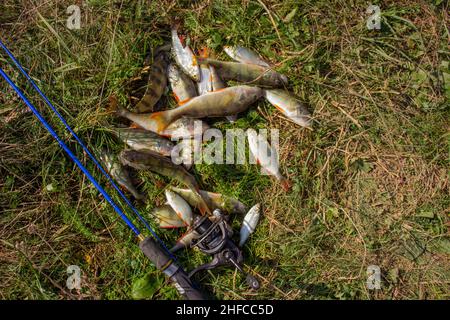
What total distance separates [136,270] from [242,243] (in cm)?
85

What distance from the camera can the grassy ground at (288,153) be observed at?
3.50m

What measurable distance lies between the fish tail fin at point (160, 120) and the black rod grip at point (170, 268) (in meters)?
0.82

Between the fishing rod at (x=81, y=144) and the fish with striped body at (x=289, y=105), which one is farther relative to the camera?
the fish with striped body at (x=289, y=105)

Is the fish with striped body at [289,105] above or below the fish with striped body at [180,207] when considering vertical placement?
above

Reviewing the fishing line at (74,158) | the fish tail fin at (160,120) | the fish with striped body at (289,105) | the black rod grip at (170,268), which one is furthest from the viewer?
the fish with striped body at (289,105)

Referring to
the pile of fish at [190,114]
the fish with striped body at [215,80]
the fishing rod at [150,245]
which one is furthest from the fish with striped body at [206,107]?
the fishing rod at [150,245]

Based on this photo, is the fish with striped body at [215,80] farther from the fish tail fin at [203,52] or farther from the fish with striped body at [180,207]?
the fish with striped body at [180,207]

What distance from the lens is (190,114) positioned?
3.37m

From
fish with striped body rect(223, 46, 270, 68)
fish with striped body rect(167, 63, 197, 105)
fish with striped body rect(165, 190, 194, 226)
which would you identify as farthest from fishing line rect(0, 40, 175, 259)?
fish with striped body rect(223, 46, 270, 68)

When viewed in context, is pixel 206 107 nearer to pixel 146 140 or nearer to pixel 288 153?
pixel 146 140

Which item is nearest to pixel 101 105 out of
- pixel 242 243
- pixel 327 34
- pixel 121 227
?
pixel 121 227

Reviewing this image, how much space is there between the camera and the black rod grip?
3.12m

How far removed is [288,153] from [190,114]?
0.84m

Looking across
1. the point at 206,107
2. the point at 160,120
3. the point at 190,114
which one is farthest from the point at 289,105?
the point at 160,120
